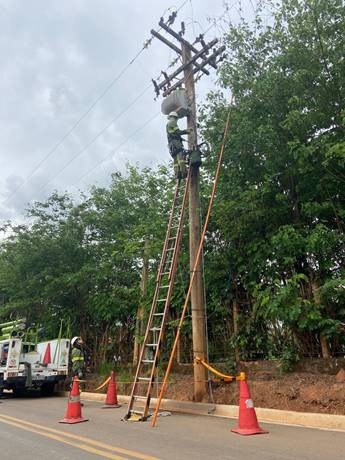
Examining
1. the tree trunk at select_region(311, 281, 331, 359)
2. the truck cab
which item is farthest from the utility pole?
the truck cab

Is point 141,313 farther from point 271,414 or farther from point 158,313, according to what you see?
point 271,414

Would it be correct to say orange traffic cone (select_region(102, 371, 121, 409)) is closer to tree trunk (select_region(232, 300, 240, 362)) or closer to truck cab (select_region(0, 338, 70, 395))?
tree trunk (select_region(232, 300, 240, 362))

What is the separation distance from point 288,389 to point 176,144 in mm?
6094

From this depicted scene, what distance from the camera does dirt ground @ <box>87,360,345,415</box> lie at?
837cm

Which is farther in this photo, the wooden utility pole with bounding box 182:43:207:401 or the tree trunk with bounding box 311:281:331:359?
the wooden utility pole with bounding box 182:43:207:401

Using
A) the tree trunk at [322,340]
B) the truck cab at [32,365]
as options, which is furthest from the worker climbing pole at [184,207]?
the truck cab at [32,365]

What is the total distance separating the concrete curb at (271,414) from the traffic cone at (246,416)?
103cm

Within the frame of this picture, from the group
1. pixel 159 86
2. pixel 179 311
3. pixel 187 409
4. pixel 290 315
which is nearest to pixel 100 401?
pixel 179 311

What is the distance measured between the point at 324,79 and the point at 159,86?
500 centimetres

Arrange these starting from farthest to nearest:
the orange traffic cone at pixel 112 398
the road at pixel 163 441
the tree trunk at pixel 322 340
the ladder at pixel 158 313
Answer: the orange traffic cone at pixel 112 398
the tree trunk at pixel 322 340
the ladder at pixel 158 313
the road at pixel 163 441

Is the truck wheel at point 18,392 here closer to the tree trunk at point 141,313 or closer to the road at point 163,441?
the tree trunk at point 141,313

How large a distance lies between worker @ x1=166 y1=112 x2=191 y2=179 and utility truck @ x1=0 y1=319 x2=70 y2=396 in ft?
28.2

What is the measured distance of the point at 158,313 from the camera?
11.5 meters

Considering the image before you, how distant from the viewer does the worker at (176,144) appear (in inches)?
443
